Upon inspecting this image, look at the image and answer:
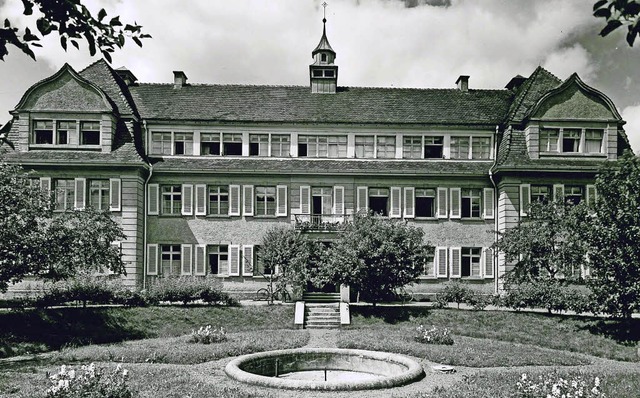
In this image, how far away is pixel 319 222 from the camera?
31969mm

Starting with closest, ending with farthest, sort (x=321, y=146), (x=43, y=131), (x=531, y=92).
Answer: (x=43, y=131), (x=321, y=146), (x=531, y=92)

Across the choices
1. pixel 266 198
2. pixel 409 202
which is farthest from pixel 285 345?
pixel 409 202

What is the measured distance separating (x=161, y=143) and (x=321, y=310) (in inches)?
526

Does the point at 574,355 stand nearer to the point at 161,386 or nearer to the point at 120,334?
the point at 161,386

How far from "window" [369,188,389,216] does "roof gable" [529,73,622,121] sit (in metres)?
8.61

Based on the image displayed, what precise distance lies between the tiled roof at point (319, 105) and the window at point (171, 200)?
3842 millimetres

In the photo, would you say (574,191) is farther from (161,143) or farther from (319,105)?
(161,143)

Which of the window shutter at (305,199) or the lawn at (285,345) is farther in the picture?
the window shutter at (305,199)

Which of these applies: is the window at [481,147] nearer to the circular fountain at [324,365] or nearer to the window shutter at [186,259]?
the window shutter at [186,259]

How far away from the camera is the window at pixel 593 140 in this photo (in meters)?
31.8

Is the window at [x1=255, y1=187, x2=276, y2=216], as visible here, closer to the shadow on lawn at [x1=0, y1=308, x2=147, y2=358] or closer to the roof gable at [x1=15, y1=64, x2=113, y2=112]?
the roof gable at [x1=15, y1=64, x2=113, y2=112]

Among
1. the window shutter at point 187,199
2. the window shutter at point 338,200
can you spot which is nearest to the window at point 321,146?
the window shutter at point 338,200

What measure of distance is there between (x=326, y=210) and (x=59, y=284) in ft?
44.6

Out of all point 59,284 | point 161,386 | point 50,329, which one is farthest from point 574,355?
point 59,284
